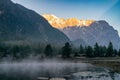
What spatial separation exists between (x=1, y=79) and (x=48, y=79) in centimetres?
1547

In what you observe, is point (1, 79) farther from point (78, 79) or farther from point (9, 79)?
point (78, 79)

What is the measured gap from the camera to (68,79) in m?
81.7

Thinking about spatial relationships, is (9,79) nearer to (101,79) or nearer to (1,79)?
(1,79)

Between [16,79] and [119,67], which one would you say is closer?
[16,79]

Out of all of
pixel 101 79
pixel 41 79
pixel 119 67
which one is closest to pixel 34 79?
pixel 41 79

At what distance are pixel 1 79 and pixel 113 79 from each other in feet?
116

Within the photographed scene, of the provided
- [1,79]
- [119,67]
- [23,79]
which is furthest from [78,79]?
[119,67]

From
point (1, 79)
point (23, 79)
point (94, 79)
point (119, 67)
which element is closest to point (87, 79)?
point (94, 79)

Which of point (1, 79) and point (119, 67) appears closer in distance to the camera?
point (1, 79)

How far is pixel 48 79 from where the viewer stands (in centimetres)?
8150

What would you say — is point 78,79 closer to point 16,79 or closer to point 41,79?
point 41,79

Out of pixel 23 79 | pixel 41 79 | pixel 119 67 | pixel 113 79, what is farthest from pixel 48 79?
pixel 119 67

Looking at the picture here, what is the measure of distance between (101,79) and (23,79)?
24.6 meters

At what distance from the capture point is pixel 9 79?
8488 centimetres
